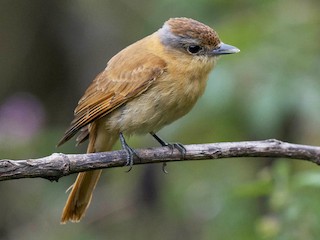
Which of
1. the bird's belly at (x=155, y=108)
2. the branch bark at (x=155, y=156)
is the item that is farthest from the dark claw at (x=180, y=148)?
the bird's belly at (x=155, y=108)

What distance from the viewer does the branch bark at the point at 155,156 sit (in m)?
3.56

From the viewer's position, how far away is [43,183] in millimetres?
5961

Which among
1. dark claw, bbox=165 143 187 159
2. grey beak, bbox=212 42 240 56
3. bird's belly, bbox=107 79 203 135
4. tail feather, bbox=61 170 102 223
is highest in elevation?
grey beak, bbox=212 42 240 56

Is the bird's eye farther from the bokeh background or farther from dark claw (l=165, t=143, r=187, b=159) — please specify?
dark claw (l=165, t=143, r=187, b=159)

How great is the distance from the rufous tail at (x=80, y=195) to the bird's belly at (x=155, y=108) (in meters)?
0.25

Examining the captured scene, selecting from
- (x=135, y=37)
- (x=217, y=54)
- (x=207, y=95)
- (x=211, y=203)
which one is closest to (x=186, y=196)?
(x=211, y=203)

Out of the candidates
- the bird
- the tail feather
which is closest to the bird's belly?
the bird

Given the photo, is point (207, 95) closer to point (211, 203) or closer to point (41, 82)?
point (211, 203)

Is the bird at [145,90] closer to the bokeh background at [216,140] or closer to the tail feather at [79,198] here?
the tail feather at [79,198]

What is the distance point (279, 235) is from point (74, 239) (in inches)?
70.3

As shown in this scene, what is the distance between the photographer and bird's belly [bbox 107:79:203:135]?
4473 mm

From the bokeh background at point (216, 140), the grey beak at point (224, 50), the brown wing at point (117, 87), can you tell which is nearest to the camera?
the brown wing at point (117, 87)

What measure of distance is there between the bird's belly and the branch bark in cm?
25

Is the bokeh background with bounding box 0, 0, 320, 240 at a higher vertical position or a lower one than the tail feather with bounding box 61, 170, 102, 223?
higher
